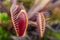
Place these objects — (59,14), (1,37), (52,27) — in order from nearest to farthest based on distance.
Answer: (1,37)
(52,27)
(59,14)

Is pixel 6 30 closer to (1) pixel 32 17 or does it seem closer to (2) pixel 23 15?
(1) pixel 32 17

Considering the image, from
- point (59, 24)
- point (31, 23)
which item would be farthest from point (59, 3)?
point (31, 23)

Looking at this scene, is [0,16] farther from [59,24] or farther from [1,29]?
[59,24]

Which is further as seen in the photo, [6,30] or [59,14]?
[59,14]

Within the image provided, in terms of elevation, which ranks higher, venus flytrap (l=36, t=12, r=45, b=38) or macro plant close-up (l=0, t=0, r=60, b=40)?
venus flytrap (l=36, t=12, r=45, b=38)

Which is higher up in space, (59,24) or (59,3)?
(59,3)

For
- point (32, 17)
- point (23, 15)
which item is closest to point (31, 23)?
point (32, 17)

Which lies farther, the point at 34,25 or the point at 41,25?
the point at 34,25

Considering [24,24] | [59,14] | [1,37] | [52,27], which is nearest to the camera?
[24,24]

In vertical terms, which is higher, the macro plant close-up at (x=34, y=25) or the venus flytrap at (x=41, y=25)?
the venus flytrap at (x=41, y=25)

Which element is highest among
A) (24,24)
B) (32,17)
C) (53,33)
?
(24,24)
